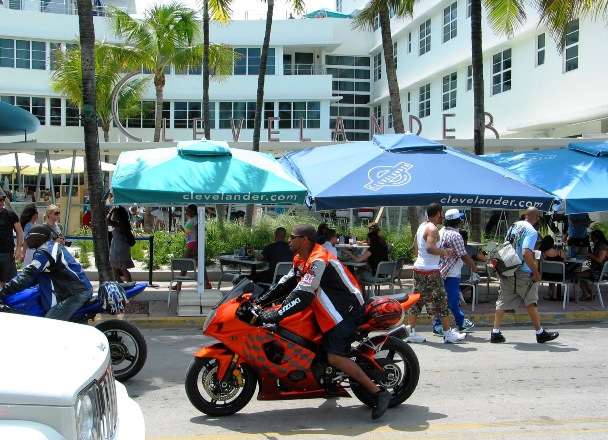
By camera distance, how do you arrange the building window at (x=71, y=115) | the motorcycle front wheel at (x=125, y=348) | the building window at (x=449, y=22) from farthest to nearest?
1. the building window at (x=71, y=115)
2. the building window at (x=449, y=22)
3. the motorcycle front wheel at (x=125, y=348)

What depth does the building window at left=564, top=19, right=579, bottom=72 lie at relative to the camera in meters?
24.4

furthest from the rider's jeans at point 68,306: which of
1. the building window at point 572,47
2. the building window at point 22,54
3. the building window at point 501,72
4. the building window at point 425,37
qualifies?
the building window at point 22,54

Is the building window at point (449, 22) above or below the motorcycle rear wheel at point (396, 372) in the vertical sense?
above

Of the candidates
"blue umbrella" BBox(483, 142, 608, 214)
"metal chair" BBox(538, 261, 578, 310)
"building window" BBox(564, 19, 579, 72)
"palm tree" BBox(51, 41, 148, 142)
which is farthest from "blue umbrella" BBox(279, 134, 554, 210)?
"palm tree" BBox(51, 41, 148, 142)

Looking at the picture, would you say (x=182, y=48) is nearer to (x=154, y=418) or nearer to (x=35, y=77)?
(x=35, y=77)

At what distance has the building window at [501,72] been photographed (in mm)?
29467

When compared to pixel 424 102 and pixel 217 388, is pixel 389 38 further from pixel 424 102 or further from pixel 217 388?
pixel 424 102

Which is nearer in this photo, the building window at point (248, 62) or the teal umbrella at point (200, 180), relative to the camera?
the teal umbrella at point (200, 180)

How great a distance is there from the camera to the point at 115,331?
733 cm

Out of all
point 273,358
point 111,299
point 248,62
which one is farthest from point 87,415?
point 248,62

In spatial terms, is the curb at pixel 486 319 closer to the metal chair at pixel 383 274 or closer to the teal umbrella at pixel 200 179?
the metal chair at pixel 383 274

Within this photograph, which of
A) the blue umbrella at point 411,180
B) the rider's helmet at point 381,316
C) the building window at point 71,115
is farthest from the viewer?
the building window at point 71,115

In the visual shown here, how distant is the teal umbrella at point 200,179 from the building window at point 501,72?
2018 centimetres

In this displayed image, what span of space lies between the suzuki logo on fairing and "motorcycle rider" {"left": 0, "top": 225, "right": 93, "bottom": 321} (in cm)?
542
